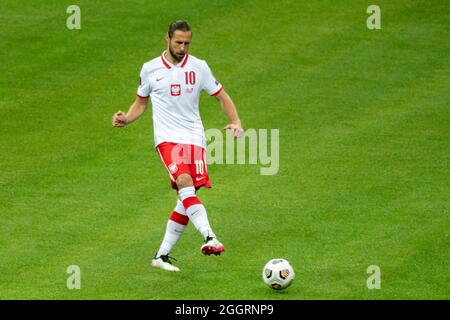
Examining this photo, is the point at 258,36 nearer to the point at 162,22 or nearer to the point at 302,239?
the point at 162,22

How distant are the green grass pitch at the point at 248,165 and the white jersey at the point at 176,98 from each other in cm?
170

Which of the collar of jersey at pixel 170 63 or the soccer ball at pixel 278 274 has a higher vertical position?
the collar of jersey at pixel 170 63

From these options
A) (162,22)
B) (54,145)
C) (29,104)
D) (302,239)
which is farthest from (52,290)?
(162,22)

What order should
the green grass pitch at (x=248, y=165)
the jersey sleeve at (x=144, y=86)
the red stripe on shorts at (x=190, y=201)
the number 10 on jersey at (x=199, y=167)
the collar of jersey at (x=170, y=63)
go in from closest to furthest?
the red stripe on shorts at (x=190, y=201)
the green grass pitch at (x=248, y=165)
the number 10 on jersey at (x=199, y=167)
the collar of jersey at (x=170, y=63)
the jersey sleeve at (x=144, y=86)

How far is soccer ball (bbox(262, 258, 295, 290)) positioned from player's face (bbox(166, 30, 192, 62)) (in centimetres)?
306

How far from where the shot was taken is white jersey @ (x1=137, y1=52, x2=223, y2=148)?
16625mm

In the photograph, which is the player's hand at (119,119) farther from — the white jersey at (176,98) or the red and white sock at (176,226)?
the red and white sock at (176,226)

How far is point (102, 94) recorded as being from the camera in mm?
24703

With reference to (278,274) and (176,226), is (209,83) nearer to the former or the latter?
(176,226)

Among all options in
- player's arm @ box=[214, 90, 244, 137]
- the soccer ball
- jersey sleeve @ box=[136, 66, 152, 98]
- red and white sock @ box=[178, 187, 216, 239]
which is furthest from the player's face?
the soccer ball

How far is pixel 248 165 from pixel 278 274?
20.9 ft

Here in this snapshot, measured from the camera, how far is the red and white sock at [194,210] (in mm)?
16062

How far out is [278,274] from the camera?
50.2ft

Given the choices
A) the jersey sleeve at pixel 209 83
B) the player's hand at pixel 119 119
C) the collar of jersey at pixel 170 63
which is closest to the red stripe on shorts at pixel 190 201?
the player's hand at pixel 119 119
